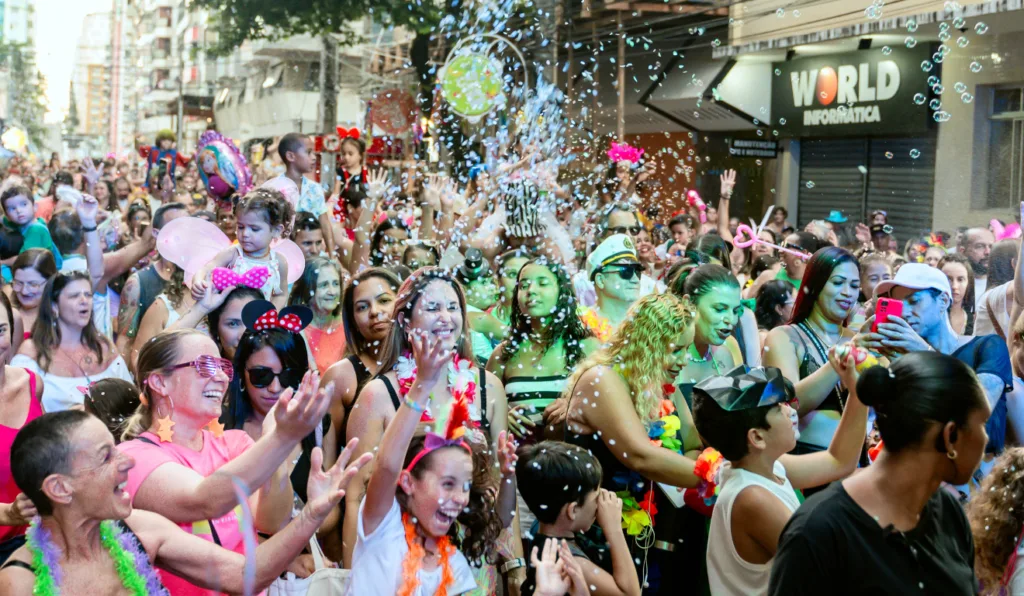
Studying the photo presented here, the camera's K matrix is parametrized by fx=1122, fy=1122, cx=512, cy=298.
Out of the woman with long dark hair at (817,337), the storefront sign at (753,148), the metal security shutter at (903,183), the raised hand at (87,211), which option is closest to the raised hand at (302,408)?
the woman with long dark hair at (817,337)

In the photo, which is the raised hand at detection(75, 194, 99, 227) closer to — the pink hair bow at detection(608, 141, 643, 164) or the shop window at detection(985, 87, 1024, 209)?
the pink hair bow at detection(608, 141, 643, 164)

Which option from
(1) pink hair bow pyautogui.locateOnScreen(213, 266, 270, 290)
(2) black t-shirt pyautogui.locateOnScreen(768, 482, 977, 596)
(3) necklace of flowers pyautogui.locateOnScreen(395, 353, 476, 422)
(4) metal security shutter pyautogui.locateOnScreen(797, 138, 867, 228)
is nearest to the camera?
(2) black t-shirt pyautogui.locateOnScreen(768, 482, 977, 596)

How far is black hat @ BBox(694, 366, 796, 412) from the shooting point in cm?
320

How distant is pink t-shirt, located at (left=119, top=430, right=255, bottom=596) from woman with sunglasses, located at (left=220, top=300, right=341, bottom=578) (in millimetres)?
503

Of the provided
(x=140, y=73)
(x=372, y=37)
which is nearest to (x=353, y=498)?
(x=372, y=37)

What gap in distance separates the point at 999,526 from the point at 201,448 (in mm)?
2252

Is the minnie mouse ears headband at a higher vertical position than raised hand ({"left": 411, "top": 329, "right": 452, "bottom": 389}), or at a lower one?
higher

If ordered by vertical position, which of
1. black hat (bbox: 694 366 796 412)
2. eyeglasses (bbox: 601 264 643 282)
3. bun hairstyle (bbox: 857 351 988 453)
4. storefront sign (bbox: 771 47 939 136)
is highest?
storefront sign (bbox: 771 47 939 136)

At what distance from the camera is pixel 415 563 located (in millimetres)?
3350

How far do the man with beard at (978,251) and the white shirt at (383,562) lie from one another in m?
5.29

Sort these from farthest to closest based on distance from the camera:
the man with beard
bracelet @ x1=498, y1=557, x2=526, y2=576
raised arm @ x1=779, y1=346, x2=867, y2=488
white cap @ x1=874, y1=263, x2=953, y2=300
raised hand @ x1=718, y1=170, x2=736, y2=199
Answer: raised hand @ x1=718, y1=170, x2=736, y2=199 → the man with beard → white cap @ x1=874, y1=263, x2=953, y2=300 → bracelet @ x1=498, y1=557, x2=526, y2=576 → raised arm @ x1=779, y1=346, x2=867, y2=488

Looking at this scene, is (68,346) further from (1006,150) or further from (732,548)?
(1006,150)

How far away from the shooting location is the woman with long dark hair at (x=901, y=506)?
2.42 metres

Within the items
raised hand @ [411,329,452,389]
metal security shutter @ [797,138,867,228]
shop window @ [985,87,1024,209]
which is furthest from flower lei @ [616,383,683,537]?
metal security shutter @ [797,138,867,228]
